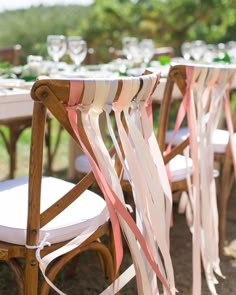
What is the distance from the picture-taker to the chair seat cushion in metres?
Result: 1.49

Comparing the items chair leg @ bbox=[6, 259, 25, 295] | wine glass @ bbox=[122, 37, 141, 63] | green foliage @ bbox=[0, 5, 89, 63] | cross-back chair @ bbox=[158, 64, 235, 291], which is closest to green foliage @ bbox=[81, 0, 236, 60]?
green foliage @ bbox=[0, 5, 89, 63]

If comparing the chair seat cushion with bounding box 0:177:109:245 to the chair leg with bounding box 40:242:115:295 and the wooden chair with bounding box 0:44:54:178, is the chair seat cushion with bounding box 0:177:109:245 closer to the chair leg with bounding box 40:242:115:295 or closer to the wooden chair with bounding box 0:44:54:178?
the chair leg with bounding box 40:242:115:295

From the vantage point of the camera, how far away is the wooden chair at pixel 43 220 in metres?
1.33

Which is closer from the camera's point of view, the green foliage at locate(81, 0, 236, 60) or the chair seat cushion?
the chair seat cushion

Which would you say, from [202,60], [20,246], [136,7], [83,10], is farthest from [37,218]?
[83,10]

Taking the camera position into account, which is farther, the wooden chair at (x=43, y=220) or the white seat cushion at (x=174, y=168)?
the white seat cushion at (x=174, y=168)

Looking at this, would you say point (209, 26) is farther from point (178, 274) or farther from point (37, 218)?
point (37, 218)

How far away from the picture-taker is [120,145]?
5.24ft

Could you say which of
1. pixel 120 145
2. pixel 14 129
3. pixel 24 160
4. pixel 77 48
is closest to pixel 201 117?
pixel 120 145

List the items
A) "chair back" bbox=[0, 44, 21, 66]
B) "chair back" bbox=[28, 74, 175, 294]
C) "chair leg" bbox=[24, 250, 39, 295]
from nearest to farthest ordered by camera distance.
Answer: "chair back" bbox=[28, 74, 175, 294] < "chair leg" bbox=[24, 250, 39, 295] < "chair back" bbox=[0, 44, 21, 66]

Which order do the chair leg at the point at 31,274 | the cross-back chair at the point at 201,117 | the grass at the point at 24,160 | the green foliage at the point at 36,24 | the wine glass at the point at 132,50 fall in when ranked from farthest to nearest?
the green foliage at the point at 36,24, the grass at the point at 24,160, the wine glass at the point at 132,50, the cross-back chair at the point at 201,117, the chair leg at the point at 31,274

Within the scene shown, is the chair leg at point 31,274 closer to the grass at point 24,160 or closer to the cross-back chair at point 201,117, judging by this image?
the cross-back chair at point 201,117

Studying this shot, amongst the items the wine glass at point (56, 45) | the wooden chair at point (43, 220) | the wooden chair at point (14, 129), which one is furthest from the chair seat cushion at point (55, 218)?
the wooden chair at point (14, 129)

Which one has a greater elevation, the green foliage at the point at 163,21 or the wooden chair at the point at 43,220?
the green foliage at the point at 163,21
